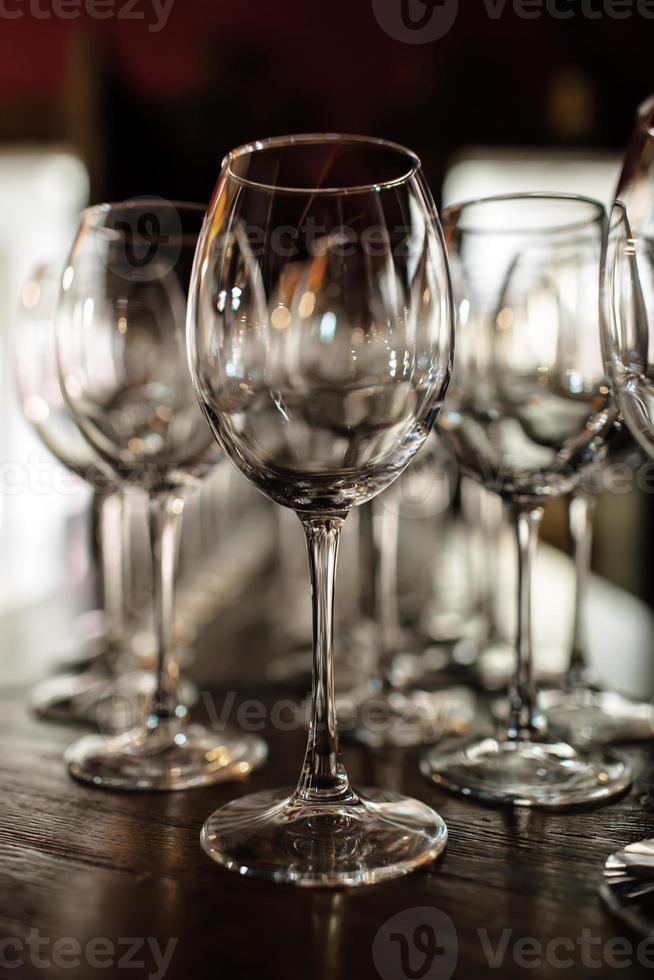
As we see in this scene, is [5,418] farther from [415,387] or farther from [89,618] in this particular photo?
[415,387]

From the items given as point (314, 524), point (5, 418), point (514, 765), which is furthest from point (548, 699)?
point (5, 418)

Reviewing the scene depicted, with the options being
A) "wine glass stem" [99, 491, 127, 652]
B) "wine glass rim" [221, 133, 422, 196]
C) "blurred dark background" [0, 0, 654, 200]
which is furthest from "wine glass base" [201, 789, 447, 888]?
"blurred dark background" [0, 0, 654, 200]

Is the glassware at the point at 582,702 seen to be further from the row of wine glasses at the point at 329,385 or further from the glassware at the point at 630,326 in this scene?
the glassware at the point at 630,326

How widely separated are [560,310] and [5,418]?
4284mm

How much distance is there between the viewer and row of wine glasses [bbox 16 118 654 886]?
0.37m

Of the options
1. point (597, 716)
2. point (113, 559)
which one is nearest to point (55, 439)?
point (113, 559)

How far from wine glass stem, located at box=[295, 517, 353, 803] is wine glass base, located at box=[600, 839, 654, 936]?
0.10 meters

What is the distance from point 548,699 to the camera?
669 mm

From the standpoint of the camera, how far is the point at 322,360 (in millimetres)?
384

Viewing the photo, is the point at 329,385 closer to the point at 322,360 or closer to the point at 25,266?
the point at 322,360

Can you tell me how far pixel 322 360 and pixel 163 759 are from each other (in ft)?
0.67

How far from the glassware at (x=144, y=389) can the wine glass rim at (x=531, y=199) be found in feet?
0.45

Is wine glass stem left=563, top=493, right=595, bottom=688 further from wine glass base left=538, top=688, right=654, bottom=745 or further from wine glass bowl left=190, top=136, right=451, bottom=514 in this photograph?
wine glass bowl left=190, top=136, right=451, bottom=514

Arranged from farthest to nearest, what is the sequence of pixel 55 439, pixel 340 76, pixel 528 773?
pixel 340 76
pixel 55 439
pixel 528 773
